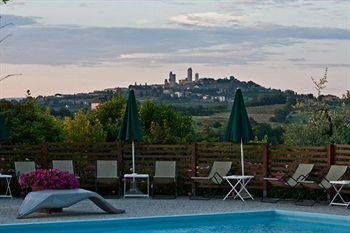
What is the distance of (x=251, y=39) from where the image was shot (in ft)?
82.0

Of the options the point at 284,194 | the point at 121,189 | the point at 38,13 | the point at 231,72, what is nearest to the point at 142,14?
the point at 38,13

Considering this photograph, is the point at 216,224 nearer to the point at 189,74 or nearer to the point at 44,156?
the point at 44,156

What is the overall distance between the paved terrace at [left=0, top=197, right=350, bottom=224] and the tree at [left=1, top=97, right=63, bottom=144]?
5.02m

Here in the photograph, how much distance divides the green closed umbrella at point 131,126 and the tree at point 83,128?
10480 millimetres

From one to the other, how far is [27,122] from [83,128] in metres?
7.02

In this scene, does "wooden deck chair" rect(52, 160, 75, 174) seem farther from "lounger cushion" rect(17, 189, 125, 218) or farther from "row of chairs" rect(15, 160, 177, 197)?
"lounger cushion" rect(17, 189, 125, 218)

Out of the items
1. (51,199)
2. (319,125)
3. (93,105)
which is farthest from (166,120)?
(51,199)

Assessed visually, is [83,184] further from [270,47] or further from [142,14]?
[270,47]

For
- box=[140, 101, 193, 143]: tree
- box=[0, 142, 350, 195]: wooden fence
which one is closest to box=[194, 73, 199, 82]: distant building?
box=[140, 101, 193, 143]: tree

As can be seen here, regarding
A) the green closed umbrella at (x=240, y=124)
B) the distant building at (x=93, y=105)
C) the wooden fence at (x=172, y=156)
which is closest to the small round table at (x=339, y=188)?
the wooden fence at (x=172, y=156)

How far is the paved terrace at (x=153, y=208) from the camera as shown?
13.1 m

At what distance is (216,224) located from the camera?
13211 millimetres

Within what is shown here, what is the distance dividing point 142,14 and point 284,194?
9.05 metres

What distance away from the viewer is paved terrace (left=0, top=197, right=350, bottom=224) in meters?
13.1
